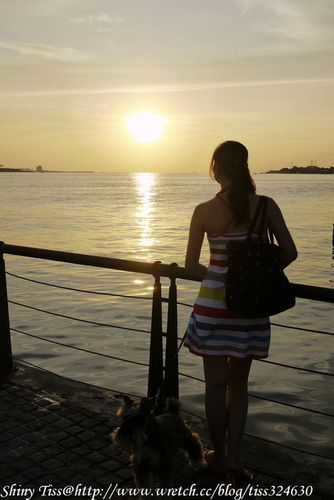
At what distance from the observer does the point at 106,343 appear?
10.9 metres

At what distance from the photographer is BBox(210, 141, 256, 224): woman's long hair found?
319 cm

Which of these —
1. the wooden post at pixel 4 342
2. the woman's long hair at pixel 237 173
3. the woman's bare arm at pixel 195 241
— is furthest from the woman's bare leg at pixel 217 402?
the wooden post at pixel 4 342

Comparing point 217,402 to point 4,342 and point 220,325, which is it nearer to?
point 220,325

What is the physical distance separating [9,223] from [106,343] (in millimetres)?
30055

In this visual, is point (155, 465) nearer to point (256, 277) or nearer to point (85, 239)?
point (256, 277)

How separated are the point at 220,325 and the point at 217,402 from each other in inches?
21.3

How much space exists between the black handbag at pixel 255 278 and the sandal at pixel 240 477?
1.10 m

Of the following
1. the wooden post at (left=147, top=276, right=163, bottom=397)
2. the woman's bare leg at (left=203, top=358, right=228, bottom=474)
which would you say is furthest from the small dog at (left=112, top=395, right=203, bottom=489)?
the wooden post at (left=147, top=276, right=163, bottom=397)

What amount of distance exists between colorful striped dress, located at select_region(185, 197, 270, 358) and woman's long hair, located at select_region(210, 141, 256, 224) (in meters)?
0.21

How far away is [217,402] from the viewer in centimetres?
350

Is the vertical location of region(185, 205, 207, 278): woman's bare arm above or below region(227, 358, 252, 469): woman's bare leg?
above

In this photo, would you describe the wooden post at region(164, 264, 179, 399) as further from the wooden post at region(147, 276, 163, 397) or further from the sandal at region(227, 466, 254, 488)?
the sandal at region(227, 466, 254, 488)

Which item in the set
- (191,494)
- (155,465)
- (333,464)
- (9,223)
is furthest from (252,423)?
(9,223)

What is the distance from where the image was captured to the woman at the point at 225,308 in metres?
3.25
